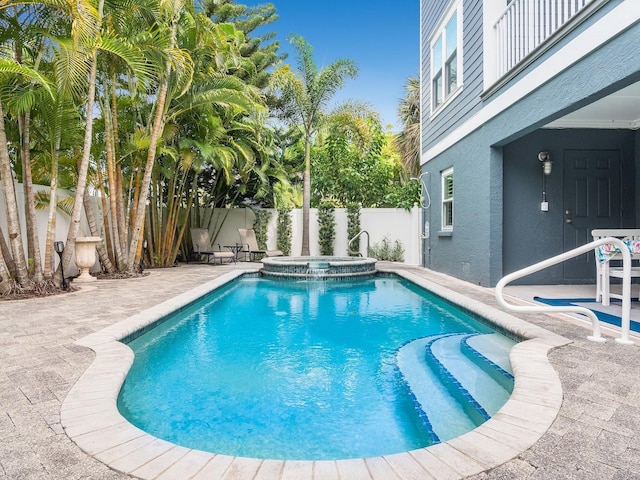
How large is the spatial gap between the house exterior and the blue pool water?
8.08 feet

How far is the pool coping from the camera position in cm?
167

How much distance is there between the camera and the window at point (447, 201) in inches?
377

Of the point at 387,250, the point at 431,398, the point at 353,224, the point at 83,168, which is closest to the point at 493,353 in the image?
the point at 431,398

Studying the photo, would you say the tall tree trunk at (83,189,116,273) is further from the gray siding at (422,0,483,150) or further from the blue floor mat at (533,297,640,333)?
the blue floor mat at (533,297,640,333)

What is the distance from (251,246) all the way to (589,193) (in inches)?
359

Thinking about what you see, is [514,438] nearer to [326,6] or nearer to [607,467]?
[607,467]

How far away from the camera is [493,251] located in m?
6.85

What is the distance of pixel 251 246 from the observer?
42.9 ft

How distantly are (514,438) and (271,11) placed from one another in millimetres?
19338

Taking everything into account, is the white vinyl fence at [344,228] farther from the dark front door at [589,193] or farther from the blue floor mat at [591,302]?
the blue floor mat at [591,302]

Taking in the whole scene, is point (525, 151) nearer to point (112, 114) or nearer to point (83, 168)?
point (83, 168)

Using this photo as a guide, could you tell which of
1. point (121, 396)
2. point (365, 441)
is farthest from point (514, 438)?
point (121, 396)

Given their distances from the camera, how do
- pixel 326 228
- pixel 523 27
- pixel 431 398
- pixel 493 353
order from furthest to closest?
pixel 326 228, pixel 523 27, pixel 493 353, pixel 431 398

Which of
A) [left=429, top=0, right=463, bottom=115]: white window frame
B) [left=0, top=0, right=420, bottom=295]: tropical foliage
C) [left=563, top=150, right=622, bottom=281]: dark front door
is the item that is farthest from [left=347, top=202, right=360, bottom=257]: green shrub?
[left=563, top=150, right=622, bottom=281]: dark front door
